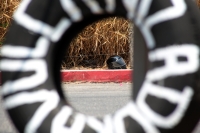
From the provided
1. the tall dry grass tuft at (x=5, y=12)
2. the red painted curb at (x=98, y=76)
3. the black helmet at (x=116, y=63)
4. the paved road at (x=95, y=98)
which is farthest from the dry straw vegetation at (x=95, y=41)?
the paved road at (x=95, y=98)

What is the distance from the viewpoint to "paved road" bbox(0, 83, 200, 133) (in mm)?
6102

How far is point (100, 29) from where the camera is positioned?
450 inches

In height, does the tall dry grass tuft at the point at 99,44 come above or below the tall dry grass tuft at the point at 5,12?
below

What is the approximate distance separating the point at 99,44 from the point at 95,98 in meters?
4.01

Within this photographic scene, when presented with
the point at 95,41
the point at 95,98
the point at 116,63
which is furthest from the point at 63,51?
the point at 95,41

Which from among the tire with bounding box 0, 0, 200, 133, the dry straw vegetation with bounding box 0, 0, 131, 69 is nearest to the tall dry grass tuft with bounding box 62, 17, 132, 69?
the dry straw vegetation with bounding box 0, 0, 131, 69

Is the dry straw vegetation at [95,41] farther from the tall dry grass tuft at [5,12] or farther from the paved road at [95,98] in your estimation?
the paved road at [95,98]

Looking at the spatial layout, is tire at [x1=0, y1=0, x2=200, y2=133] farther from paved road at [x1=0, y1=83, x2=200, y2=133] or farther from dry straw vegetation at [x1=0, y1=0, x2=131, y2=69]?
dry straw vegetation at [x1=0, y1=0, x2=131, y2=69]

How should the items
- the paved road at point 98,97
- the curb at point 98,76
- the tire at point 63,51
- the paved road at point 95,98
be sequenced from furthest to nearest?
the curb at point 98,76
the paved road at point 98,97
the paved road at point 95,98
the tire at point 63,51

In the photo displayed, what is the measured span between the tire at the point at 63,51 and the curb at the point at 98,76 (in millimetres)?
6947

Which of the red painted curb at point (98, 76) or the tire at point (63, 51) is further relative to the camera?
the red painted curb at point (98, 76)

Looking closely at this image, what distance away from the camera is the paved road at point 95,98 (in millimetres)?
6102

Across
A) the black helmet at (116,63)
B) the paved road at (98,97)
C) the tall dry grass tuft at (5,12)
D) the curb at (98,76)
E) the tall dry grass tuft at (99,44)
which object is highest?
the tall dry grass tuft at (5,12)

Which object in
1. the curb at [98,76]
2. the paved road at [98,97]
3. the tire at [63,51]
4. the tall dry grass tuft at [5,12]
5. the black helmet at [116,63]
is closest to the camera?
the tire at [63,51]
